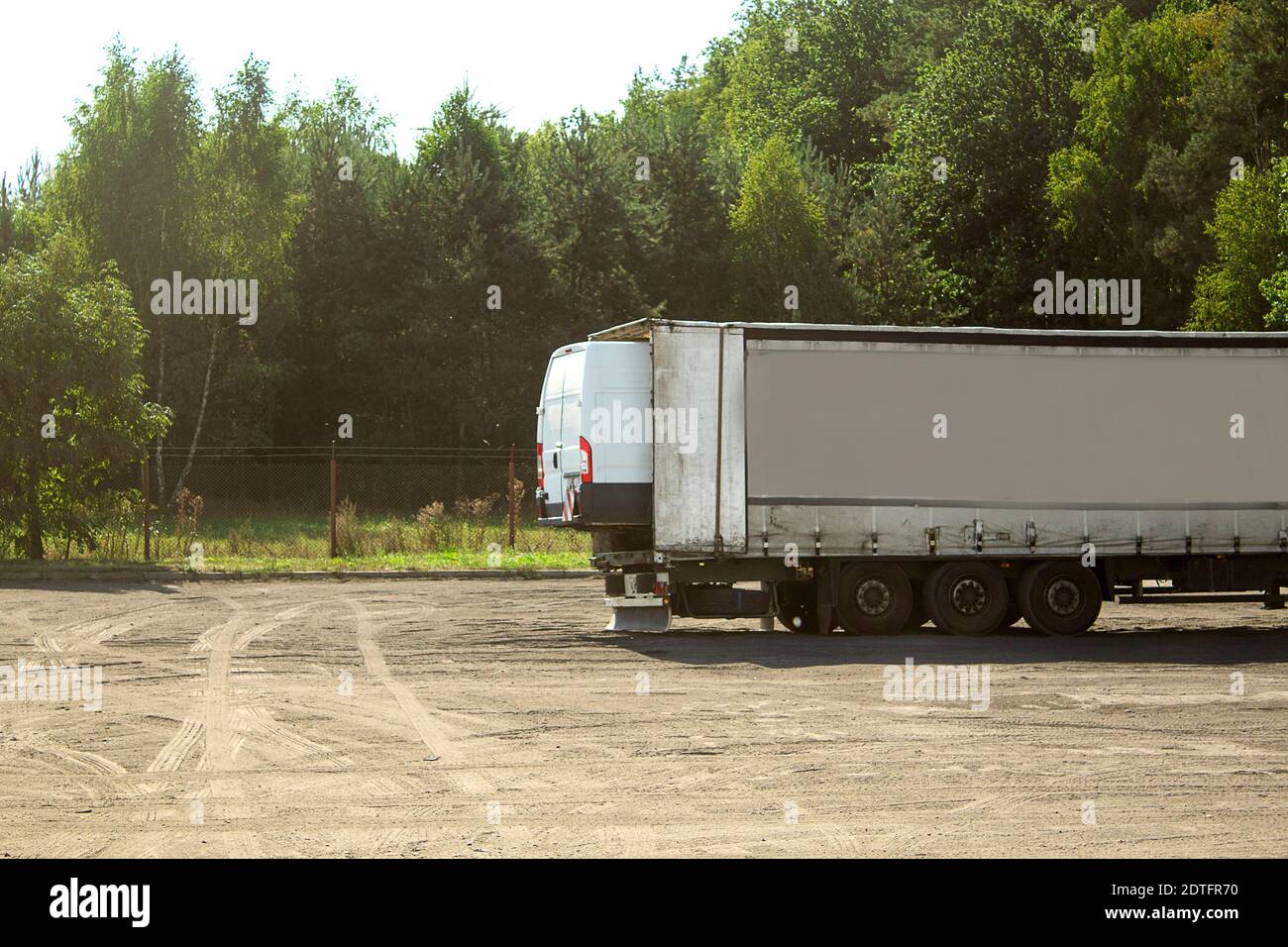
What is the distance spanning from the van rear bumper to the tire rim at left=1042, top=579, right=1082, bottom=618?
17.2ft

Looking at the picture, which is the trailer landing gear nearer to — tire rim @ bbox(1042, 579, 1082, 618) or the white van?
the white van

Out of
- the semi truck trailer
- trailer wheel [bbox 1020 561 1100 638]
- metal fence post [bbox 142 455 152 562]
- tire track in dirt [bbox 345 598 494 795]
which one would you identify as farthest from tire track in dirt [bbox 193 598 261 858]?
metal fence post [bbox 142 455 152 562]

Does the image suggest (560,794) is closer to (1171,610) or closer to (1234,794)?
(1234,794)

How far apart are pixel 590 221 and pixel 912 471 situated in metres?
36.5

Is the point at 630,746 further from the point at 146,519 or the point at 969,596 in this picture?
the point at 146,519

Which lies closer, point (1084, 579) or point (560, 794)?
point (560, 794)

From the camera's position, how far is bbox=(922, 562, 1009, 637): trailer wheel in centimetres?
1836

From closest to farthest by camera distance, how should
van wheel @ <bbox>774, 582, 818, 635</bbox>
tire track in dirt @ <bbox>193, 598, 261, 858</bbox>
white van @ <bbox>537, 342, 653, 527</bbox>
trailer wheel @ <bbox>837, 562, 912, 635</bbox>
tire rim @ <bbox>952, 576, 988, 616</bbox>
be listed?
1. tire track in dirt @ <bbox>193, 598, 261, 858</bbox>
2. white van @ <bbox>537, 342, 653, 527</bbox>
3. trailer wheel @ <bbox>837, 562, 912, 635</bbox>
4. tire rim @ <bbox>952, 576, 988, 616</bbox>
5. van wheel @ <bbox>774, 582, 818, 635</bbox>

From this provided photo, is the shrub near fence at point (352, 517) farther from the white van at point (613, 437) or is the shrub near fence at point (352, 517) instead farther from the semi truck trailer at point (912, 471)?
the white van at point (613, 437)

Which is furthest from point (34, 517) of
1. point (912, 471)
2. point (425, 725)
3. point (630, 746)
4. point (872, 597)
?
point (630, 746)

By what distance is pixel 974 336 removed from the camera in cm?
1855

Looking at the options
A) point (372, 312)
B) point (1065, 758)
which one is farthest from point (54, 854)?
point (372, 312)

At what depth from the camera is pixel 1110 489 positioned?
18688 millimetres
